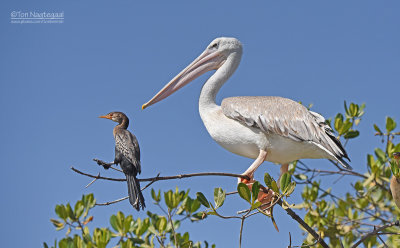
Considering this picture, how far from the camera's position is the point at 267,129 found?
496 centimetres

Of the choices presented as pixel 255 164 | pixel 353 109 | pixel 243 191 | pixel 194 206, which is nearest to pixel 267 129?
pixel 255 164

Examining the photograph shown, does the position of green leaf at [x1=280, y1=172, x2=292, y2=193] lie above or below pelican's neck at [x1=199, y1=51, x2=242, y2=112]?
below

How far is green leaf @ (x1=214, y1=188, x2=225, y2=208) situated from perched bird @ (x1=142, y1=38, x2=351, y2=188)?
2.75 feet

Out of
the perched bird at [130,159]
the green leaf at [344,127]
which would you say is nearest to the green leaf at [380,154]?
the green leaf at [344,127]

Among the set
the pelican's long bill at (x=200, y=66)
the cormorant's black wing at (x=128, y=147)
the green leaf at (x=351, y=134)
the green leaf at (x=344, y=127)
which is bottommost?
the cormorant's black wing at (x=128, y=147)

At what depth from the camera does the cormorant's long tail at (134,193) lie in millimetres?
3824

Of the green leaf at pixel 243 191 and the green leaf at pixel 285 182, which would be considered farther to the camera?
the green leaf at pixel 285 182

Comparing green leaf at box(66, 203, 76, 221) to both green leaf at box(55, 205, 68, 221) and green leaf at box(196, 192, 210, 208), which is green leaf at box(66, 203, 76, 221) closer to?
green leaf at box(55, 205, 68, 221)

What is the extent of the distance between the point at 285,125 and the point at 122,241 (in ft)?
5.92

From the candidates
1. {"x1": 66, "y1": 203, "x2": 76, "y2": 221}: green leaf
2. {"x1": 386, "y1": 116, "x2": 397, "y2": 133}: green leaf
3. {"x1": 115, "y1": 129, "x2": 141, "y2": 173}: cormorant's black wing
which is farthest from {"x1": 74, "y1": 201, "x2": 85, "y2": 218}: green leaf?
{"x1": 386, "y1": 116, "x2": 397, "y2": 133}: green leaf

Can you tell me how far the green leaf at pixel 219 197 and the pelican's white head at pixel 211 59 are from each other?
1.85 meters

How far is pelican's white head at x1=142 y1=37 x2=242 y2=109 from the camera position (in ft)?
18.8

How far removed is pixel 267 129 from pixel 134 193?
62.9 inches

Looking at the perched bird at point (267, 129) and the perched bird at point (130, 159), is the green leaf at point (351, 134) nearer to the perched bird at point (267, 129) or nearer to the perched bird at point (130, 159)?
the perched bird at point (267, 129)
